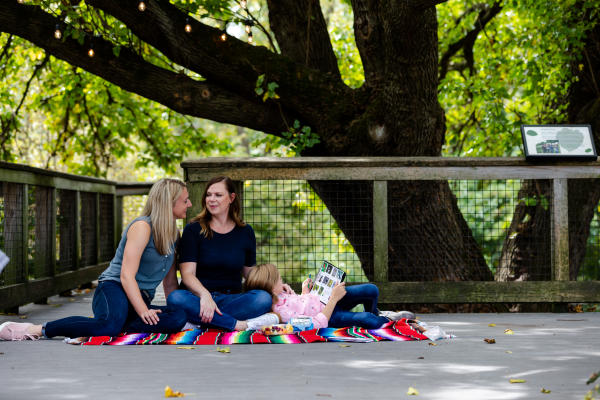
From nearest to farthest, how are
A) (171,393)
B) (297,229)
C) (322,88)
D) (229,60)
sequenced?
1. (171,393)
2. (229,60)
3. (322,88)
4. (297,229)

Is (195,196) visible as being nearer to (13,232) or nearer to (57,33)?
(13,232)

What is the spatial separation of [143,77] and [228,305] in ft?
10.3

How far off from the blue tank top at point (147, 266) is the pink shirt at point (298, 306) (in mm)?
886

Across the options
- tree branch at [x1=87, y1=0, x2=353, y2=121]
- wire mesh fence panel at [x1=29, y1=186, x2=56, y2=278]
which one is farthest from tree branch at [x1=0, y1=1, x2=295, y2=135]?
wire mesh fence panel at [x1=29, y1=186, x2=56, y2=278]

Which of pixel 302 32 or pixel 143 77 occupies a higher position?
pixel 302 32

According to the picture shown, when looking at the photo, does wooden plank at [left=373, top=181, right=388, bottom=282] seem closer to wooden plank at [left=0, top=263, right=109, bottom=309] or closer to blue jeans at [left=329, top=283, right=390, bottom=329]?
blue jeans at [left=329, top=283, right=390, bottom=329]

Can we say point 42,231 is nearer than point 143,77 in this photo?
Yes

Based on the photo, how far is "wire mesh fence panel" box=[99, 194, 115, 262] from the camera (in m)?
10.1

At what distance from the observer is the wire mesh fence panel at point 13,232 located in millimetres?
6367

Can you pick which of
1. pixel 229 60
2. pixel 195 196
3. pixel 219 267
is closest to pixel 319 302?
pixel 219 267

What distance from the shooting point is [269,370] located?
399 centimetres

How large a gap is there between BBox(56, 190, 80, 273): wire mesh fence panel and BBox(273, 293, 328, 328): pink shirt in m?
3.39

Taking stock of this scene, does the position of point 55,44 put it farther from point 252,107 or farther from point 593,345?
point 593,345

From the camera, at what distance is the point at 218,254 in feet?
17.9
